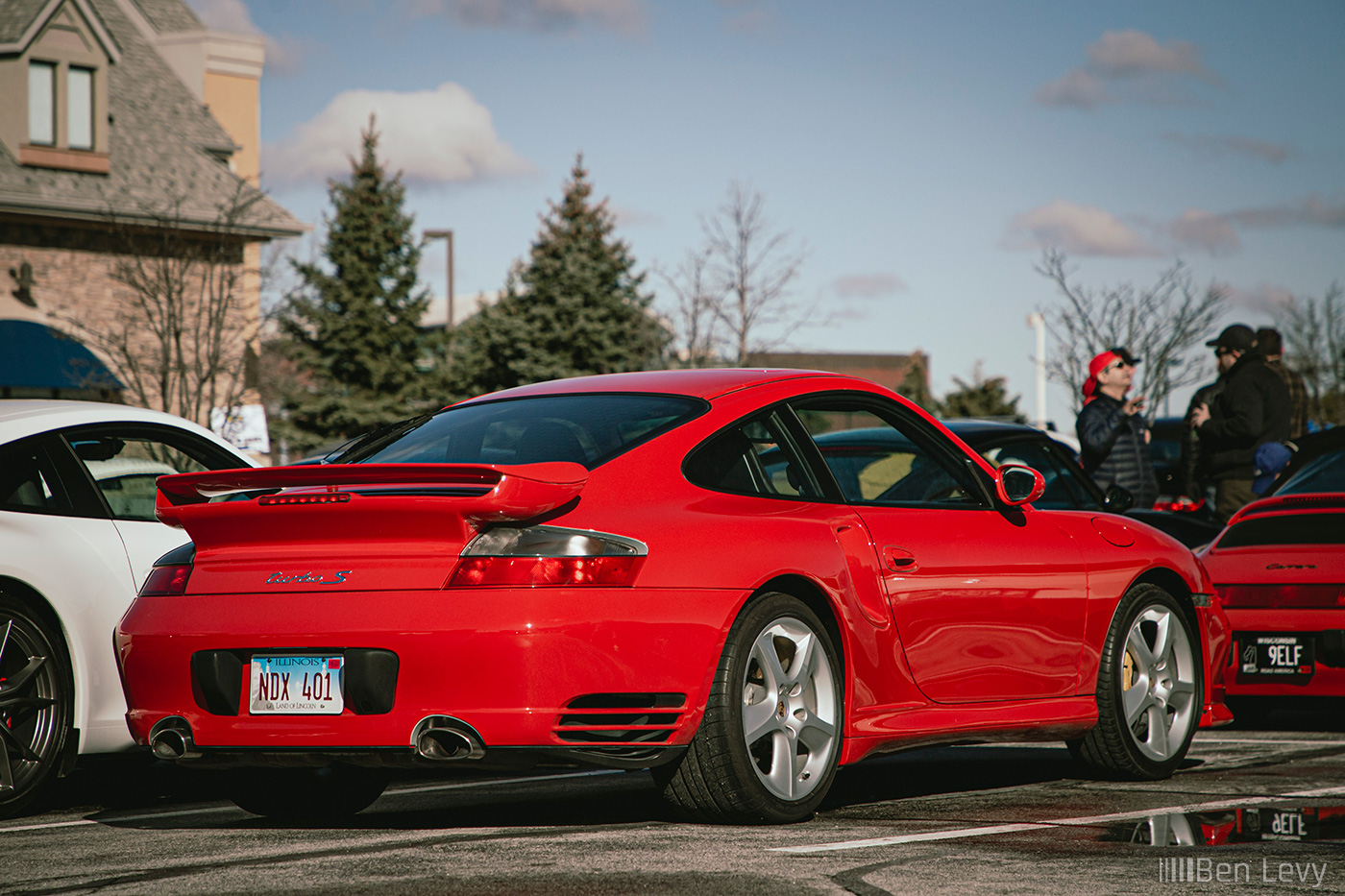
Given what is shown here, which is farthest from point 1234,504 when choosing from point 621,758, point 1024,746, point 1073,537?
point 621,758

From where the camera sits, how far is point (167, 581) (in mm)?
5168

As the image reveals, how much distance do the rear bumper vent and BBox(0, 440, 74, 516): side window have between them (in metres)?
2.63

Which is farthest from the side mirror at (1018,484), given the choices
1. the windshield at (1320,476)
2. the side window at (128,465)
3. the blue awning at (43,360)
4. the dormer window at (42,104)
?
the dormer window at (42,104)

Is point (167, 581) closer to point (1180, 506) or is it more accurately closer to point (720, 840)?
point (720, 840)

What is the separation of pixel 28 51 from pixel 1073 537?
79.5 feet

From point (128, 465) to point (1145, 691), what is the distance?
4311mm

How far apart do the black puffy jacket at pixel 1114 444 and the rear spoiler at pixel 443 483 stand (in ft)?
21.9

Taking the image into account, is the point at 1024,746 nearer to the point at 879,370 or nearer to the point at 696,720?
the point at 696,720

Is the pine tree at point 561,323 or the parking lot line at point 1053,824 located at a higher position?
the pine tree at point 561,323

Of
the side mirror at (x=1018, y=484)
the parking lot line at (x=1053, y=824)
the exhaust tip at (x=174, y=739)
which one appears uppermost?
the side mirror at (x=1018, y=484)

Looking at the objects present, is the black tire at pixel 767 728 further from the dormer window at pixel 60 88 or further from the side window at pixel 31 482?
the dormer window at pixel 60 88

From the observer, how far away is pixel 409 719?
469 cm

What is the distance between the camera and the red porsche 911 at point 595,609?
465 centimetres

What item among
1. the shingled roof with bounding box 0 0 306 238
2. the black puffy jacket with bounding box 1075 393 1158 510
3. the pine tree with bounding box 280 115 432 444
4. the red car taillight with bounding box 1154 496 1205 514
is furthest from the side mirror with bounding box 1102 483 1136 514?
the pine tree with bounding box 280 115 432 444
